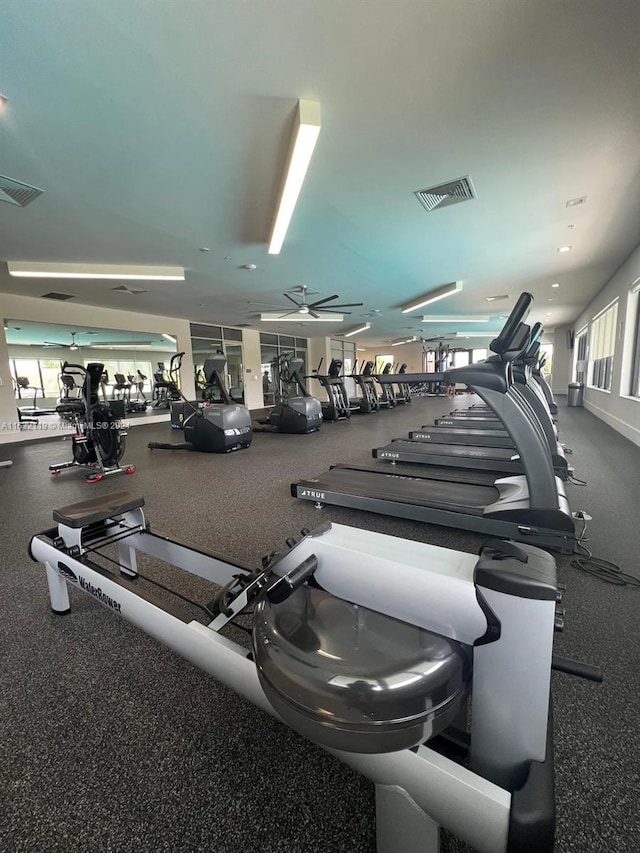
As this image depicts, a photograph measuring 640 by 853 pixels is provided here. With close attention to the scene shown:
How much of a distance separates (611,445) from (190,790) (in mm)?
6101

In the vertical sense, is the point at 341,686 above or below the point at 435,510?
above

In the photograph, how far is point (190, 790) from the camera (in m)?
0.97

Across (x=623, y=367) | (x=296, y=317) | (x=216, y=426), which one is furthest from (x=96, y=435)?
(x=623, y=367)

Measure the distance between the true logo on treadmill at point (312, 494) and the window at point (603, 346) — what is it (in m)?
7.08

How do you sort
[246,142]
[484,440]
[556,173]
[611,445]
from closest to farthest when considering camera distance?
1. [246,142]
2. [556,173]
3. [484,440]
4. [611,445]

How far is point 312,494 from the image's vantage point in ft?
9.98

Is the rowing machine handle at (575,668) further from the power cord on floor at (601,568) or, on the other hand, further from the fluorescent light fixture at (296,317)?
the fluorescent light fixture at (296,317)

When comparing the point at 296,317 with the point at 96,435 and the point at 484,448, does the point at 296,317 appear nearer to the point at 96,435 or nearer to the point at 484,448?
the point at 96,435

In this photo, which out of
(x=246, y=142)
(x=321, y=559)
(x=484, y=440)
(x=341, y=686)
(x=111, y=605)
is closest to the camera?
(x=341, y=686)

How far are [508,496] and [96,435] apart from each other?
452cm

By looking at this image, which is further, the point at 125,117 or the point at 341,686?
the point at 125,117

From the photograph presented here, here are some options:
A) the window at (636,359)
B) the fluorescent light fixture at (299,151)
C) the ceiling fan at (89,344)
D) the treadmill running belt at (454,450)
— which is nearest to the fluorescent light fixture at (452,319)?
the window at (636,359)

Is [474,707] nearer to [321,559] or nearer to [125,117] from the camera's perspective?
[321,559]

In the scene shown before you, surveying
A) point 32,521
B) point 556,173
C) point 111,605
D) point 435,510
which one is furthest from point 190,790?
point 556,173
